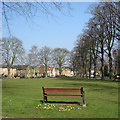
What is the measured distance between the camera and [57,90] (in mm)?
10156

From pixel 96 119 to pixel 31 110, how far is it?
2858 mm

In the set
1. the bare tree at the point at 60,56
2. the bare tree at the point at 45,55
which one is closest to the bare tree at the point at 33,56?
the bare tree at the point at 45,55

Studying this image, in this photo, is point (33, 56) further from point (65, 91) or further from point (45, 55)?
point (65, 91)

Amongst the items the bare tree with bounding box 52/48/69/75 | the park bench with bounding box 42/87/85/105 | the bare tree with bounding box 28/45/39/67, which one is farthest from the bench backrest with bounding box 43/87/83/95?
the bare tree with bounding box 52/48/69/75

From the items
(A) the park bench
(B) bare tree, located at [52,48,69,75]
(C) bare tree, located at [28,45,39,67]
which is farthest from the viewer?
(B) bare tree, located at [52,48,69,75]

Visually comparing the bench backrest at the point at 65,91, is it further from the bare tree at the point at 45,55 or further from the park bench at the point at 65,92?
the bare tree at the point at 45,55

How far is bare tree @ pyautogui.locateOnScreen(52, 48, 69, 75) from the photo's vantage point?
74.9m

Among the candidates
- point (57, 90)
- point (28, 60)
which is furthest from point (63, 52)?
point (57, 90)

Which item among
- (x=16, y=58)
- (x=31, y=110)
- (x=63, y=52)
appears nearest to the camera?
(x=31, y=110)

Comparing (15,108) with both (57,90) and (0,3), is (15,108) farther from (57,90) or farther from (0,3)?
(0,3)

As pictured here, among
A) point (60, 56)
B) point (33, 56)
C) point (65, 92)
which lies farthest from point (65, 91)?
point (60, 56)

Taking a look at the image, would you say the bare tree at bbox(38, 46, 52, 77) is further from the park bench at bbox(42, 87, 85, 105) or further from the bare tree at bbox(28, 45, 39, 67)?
the park bench at bbox(42, 87, 85, 105)

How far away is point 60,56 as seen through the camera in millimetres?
76750

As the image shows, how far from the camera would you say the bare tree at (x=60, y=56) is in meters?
74.9
